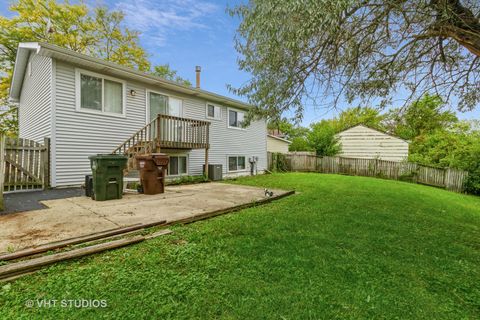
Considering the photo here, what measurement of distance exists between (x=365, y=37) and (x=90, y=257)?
5.82 m

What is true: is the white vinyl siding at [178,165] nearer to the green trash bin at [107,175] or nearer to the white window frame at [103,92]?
the white window frame at [103,92]

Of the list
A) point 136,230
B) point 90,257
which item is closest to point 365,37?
point 136,230

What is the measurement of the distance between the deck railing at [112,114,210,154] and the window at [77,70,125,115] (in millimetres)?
1160

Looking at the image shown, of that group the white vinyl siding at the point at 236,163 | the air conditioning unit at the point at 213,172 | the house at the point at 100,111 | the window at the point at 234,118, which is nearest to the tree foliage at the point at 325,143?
the white vinyl siding at the point at 236,163

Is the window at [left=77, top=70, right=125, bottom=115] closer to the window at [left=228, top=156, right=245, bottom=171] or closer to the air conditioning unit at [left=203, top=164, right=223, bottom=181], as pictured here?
the air conditioning unit at [left=203, top=164, right=223, bottom=181]

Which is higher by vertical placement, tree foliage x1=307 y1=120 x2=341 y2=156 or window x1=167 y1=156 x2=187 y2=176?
tree foliage x1=307 y1=120 x2=341 y2=156

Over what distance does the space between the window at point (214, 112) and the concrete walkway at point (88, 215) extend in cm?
637

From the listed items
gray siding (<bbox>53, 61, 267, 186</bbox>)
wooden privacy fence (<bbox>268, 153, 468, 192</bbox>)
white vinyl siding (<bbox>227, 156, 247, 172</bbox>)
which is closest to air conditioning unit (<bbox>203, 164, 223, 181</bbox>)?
gray siding (<bbox>53, 61, 267, 186</bbox>)

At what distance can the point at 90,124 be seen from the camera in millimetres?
7453

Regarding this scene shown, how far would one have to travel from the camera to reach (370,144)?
17.6m

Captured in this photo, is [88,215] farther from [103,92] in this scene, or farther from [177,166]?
[177,166]

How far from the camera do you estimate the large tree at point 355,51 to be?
11.2 feet

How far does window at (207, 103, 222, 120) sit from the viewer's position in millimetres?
11574

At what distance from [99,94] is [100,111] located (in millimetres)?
595
